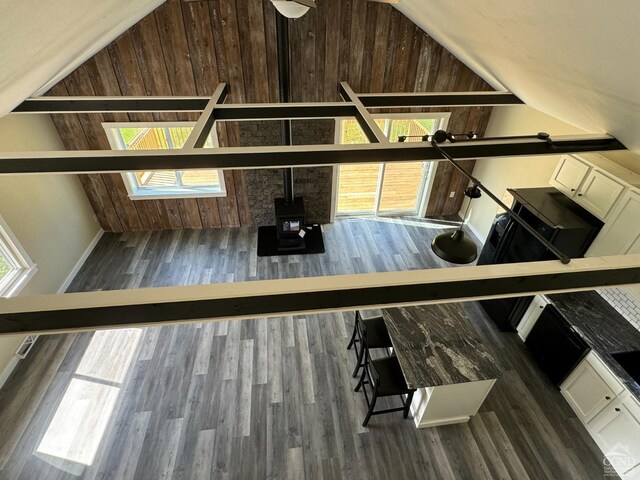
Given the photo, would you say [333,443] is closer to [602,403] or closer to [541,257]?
[602,403]

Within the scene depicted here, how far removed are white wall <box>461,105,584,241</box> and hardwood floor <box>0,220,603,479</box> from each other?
1798 millimetres

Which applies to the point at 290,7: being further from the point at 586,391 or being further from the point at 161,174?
the point at 586,391

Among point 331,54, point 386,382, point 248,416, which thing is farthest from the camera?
point 331,54

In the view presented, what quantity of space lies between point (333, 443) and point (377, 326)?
116cm

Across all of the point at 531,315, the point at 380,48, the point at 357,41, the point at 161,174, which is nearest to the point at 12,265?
the point at 161,174

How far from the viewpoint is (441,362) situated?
2885 mm

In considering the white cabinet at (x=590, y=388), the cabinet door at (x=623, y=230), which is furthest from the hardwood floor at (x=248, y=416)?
the cabinet door at (x=623, y=230)

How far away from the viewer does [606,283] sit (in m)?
1.59

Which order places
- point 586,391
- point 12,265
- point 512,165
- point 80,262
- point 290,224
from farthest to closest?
point 290,224
point 80,262
point 512,165
point 12,265
point 586,391

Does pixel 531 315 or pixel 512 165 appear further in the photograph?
pixel 512 165

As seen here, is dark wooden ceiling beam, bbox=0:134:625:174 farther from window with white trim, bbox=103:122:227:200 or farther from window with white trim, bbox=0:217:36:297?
window with white trim, bbox=103:122:227:200

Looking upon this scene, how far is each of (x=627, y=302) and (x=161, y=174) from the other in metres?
6.23

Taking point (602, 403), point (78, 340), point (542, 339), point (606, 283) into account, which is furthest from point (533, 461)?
point (78, 340)

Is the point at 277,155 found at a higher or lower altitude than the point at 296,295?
higher
